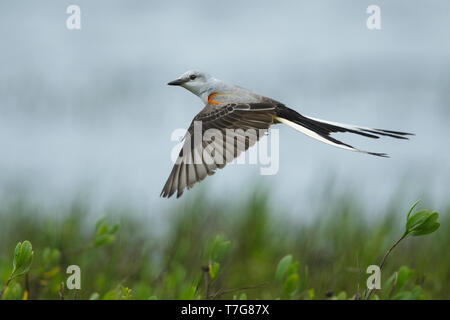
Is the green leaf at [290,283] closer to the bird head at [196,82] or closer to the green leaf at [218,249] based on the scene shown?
the green leaf at [218,249]

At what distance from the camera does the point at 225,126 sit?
3.08 m

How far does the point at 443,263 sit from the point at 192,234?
189 cm

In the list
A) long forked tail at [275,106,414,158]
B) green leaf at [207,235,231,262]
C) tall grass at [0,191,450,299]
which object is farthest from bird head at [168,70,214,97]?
tall grass at [0,191,450,299]

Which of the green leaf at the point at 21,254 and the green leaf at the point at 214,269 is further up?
the green leaf at the point at 21,254

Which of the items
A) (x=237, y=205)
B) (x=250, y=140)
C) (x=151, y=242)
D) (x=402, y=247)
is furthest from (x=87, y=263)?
(x=402, y=247)

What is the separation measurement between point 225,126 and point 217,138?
0.30 feet

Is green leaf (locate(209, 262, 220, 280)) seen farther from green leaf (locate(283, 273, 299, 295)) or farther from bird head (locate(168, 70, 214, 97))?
bird head (locate(168, 70, 214, 97))

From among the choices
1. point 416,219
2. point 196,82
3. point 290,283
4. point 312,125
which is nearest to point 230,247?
point 290,283

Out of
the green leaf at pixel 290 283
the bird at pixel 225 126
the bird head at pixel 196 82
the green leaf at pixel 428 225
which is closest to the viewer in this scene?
the green leaf at pixel 428 225

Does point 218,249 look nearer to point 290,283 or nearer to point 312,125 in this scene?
point 290,283

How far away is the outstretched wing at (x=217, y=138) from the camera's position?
2807 mm

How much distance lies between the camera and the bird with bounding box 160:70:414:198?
110 inches

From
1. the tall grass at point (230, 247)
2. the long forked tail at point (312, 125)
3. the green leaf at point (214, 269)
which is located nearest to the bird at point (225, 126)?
the long forked tail at point (312, 125)
